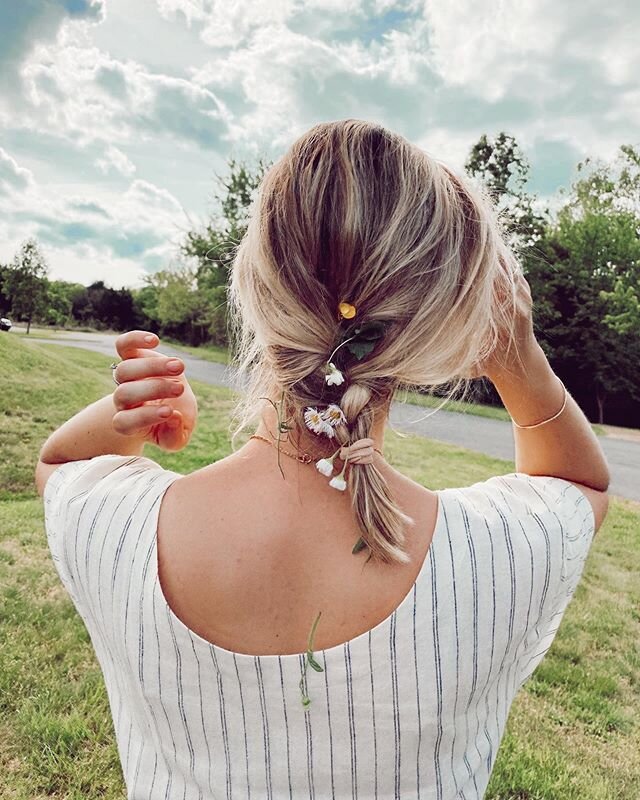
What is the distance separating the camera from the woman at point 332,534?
0.94 metres

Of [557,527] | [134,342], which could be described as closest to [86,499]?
[134,342]

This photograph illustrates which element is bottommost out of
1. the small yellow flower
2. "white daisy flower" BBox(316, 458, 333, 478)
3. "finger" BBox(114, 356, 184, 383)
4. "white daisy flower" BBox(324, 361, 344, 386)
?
"white daisy flower" BBox(316, 458, 333, 478)

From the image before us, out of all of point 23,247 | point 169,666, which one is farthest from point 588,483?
point 23,247

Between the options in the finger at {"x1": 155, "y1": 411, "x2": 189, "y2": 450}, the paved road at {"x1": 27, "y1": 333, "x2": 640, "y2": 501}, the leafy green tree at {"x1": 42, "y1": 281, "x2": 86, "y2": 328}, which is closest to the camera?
the finger at {"x1": 155, "y1": 411, "x2": 189, "y2": 450}

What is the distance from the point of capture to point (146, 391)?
3.26 feet

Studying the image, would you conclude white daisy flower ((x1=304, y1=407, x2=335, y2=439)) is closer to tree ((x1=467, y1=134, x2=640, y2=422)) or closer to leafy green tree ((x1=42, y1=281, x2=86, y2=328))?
tree ((x1=467, y1=134, x2=640, y2=422))

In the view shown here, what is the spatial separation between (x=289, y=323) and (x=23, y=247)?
2869 cm

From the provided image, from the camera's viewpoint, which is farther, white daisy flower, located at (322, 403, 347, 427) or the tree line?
the tree line

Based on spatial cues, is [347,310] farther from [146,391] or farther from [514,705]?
[514,705]

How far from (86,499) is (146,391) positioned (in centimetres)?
22

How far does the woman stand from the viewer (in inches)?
37.0

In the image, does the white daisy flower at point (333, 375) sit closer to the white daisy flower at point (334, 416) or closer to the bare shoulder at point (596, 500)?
the white daisy flower at point (334, 416)

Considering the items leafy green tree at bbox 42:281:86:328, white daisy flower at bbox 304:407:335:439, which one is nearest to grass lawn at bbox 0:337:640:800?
white daisy flower at bbox 304:407:335:439

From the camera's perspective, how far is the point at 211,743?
1032mm
